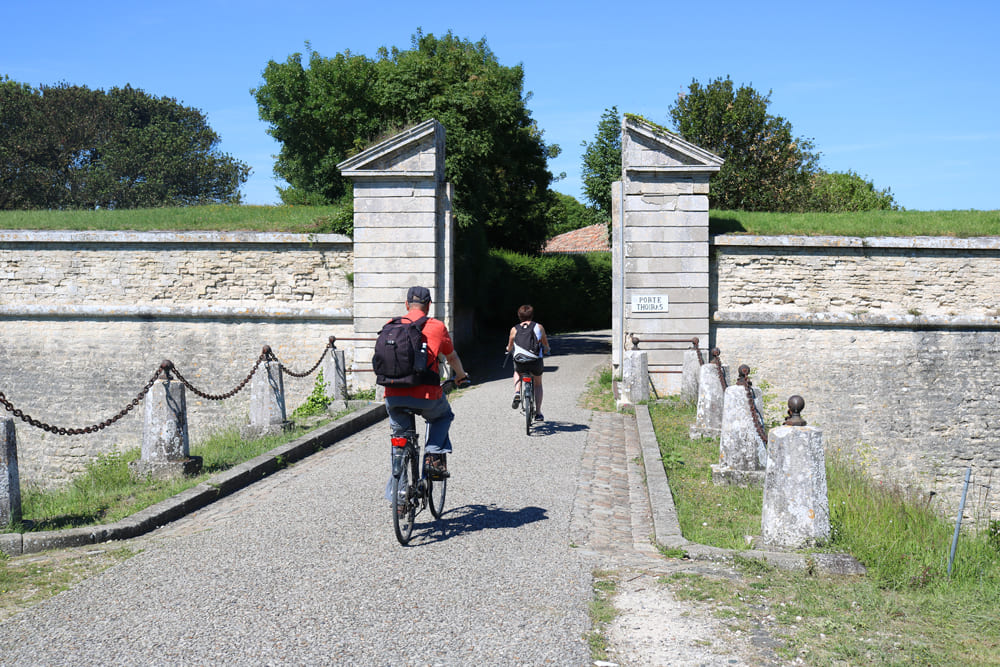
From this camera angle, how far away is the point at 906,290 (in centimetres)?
1431

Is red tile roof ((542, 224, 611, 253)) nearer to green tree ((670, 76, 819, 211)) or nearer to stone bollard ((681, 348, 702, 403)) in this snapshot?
green tree ((670, 76, 819, 211))

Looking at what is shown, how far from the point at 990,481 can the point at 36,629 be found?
1487cm

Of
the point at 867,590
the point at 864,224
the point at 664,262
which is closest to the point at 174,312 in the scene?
the point at 664,262

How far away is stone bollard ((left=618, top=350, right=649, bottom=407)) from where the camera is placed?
490 inches

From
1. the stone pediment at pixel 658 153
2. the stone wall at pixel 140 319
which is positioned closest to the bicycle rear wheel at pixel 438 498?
the stone wall at pixel 140 319

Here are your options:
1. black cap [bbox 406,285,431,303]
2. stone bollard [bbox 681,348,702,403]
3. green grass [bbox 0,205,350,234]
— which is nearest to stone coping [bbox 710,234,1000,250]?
stone bollard [bbox 681,348,702,403]

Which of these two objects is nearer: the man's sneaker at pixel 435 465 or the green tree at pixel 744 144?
the man's sneaker at pixel 435 465

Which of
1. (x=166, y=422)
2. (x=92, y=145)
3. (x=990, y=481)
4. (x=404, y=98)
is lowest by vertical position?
(x=990, y=481)

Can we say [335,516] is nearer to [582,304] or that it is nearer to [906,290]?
[906,290]

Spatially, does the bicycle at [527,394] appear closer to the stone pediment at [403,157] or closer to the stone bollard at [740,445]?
the stone bollard at [740,445]

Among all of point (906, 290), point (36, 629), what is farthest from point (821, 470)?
point (906, 290)

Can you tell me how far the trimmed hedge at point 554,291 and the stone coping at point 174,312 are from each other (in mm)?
11913

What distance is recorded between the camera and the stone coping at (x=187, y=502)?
554cm

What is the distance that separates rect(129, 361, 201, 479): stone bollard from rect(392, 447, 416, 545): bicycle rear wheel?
2.93 m
